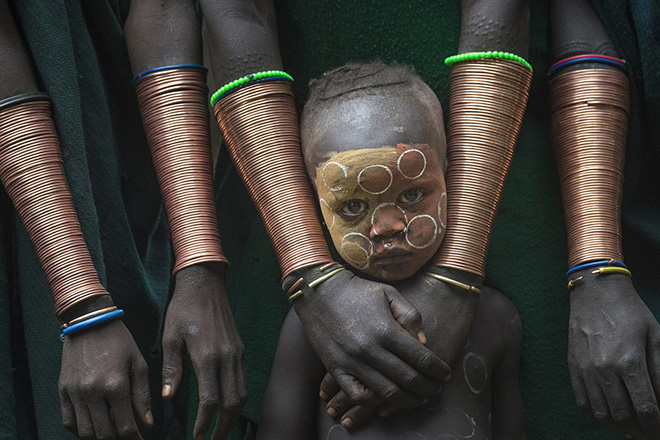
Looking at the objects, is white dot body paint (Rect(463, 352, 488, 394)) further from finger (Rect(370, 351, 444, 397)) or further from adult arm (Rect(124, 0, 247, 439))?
adult arm (Rect(124, 0, 247, 439))

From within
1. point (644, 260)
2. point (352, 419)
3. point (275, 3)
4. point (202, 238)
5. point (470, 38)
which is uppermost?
point (275, 3)

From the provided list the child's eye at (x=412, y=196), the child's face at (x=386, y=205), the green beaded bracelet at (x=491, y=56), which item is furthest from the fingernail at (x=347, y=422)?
the green beaded bracelet at (x=491, y=56)

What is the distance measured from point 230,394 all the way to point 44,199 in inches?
16.8

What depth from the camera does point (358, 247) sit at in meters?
1.26

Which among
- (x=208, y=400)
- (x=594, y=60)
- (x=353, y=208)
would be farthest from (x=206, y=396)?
(x=594, y=60)

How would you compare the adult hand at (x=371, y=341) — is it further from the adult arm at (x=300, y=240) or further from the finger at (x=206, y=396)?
the finger at (x=206, y=396)

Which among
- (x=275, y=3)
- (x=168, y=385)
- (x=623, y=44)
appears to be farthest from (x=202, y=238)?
(x=623, y=44)

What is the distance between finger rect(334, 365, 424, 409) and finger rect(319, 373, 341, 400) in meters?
0.06

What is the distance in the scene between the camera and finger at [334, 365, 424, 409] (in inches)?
48.5

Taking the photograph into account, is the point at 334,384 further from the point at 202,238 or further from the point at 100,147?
the point at 100,147

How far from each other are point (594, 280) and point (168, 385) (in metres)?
0.69

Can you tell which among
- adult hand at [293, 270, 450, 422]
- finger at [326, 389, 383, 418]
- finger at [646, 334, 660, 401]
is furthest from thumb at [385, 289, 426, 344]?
finger at [646, 334, 660, 401]

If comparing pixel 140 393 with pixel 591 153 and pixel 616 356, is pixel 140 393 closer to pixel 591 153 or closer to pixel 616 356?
pixel 616 356

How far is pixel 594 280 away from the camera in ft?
4.37
